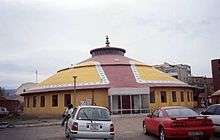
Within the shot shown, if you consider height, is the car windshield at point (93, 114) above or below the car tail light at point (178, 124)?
above

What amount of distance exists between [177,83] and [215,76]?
7740 mm

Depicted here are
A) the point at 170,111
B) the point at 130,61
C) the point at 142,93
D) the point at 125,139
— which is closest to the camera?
the point at 170,111

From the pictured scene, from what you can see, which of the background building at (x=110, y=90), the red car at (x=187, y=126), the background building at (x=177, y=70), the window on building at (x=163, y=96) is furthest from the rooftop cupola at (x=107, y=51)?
the red car at (x=187, y=126)

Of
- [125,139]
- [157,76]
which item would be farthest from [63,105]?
[125,139]

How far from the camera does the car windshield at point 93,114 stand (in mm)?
14539

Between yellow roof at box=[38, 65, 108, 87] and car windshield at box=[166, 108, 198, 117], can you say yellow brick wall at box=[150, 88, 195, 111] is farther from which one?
car windshield at box=[166, 108, 198, 117]

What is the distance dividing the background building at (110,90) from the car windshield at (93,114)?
2947 cm

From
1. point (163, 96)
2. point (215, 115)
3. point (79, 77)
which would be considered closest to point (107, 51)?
point (79, 77)

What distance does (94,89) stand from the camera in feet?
155

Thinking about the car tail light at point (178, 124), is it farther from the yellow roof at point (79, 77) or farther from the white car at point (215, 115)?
the yellow roof at point (79, 77)

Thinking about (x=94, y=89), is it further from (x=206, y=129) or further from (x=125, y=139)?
(x=206, y=129)

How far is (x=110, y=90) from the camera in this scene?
46.2m

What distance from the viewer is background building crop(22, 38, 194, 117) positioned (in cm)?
4722

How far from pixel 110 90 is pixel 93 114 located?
3149cm
